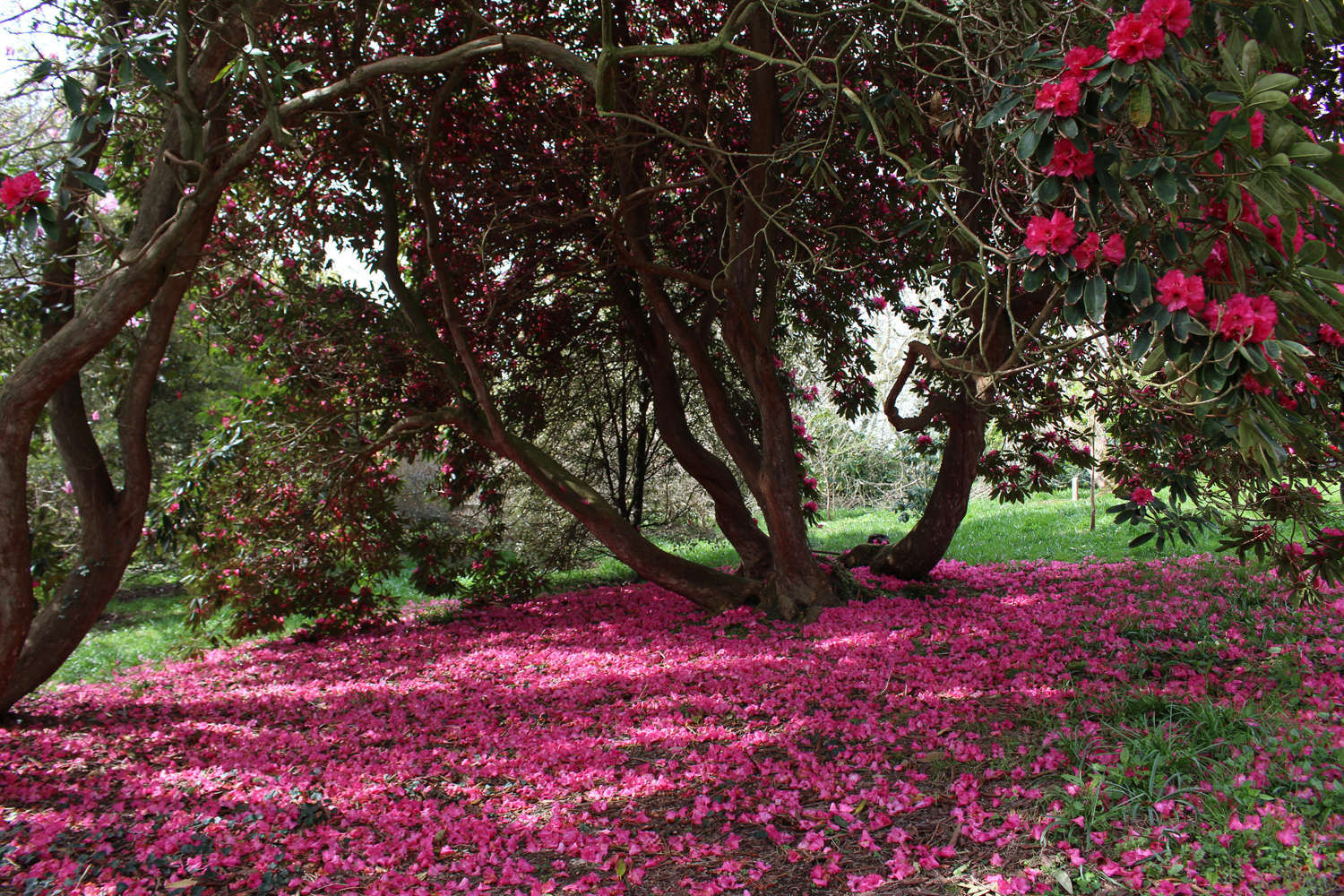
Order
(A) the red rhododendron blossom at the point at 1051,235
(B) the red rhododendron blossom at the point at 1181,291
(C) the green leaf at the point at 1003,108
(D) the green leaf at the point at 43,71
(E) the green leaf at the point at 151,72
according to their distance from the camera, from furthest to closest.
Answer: (E) the green leaf at the point at 151,72 < (D) the green leaf at the point at 43,71 < (C) the green leaf at the point at 1003,108 < (A) the red rhododendron blossom at the point at 1051,235 < (B) the red rhododendron blossom at the point at 1181,291

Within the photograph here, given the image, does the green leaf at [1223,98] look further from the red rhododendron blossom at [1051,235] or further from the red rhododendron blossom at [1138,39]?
the red rhododendron blossom at [1051,235]

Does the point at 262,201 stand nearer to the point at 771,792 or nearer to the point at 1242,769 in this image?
the point at 771,792

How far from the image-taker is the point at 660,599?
7.18 m

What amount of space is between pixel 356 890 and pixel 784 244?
5.24 metres

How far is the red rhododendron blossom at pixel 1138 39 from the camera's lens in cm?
189

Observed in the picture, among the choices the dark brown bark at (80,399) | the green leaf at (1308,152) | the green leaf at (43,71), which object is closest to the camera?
the green leaf at (1308,152)

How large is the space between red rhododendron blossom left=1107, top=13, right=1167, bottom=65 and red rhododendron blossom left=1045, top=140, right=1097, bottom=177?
217 millimetres

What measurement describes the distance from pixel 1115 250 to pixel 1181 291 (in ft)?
0.74

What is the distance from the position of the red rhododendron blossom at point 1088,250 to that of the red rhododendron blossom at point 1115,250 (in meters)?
0.02

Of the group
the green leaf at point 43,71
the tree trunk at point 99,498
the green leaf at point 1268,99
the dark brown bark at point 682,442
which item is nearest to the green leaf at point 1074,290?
the green leaf at point 1268,99

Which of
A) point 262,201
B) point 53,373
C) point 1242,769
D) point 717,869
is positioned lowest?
point 717,869

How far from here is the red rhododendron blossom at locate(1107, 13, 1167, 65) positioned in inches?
74.3

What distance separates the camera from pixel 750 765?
347cm

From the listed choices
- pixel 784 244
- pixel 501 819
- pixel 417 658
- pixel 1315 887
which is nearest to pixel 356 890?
pixel 501 819
